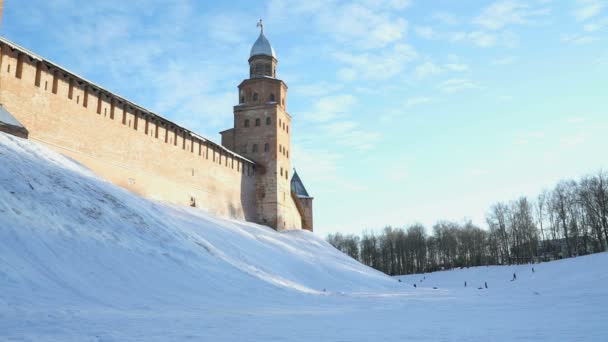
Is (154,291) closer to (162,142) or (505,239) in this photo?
(162,142)

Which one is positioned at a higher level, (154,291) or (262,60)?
(262,60)

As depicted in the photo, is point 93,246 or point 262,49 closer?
point 93,246

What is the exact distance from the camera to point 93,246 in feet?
34.5

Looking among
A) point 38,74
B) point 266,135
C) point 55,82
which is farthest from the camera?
point 266,135

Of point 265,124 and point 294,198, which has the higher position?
point 265,124

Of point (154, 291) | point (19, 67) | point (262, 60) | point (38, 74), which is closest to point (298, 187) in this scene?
point (262, 60)

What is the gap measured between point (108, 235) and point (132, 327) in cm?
667

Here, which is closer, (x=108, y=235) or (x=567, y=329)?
(x=567, y=329)

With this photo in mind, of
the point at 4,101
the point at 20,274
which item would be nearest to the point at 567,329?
the point at 20,274

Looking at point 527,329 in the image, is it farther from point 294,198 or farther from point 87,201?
point 294,198

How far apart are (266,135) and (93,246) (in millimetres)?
23799

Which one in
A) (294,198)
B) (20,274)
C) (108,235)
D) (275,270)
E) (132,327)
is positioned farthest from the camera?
(294,198)

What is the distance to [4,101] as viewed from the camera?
50.7 feet

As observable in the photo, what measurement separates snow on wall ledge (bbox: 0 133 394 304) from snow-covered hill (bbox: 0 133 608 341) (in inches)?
1.6
